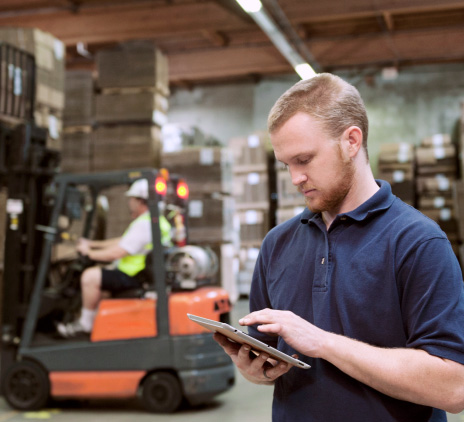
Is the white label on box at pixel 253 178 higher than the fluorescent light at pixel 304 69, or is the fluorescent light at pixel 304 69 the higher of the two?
the fluorescent light at pixel 304 69

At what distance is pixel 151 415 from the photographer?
484 cm

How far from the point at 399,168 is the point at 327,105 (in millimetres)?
12036

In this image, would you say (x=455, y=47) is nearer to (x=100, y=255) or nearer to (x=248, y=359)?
(x=100, y=255)

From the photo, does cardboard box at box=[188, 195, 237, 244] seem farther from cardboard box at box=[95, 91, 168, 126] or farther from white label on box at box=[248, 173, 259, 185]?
white label on box at box=[248, 173, 259, 185]

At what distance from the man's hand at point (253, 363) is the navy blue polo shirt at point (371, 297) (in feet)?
0.13

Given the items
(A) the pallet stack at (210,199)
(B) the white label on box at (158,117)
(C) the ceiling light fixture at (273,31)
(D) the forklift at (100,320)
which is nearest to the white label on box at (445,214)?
(C) the ceiling light fixture at (273,31)

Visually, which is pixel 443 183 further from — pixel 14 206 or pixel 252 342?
pixel 252 342

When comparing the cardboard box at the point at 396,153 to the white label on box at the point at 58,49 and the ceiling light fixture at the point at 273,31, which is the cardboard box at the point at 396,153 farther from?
the white label on box at the point at 58,49

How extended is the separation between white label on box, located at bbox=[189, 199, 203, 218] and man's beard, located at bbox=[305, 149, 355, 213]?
7536mm

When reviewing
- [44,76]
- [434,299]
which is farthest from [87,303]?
[434,299]

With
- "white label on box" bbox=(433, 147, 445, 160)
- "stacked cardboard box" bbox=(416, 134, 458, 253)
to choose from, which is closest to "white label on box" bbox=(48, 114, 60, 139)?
"stacked cardboard box" bbox=(416, 134, 458, 253)

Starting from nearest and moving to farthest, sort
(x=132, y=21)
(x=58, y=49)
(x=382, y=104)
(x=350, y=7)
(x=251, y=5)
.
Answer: (x=58, y=49), (x=251, y=5), (x=350, y=7), (x=132, y=21), (x=382, y=104)

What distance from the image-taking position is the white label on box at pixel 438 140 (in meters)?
13.0

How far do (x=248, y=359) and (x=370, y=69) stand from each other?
1377cm
